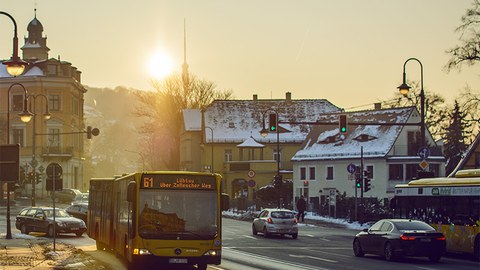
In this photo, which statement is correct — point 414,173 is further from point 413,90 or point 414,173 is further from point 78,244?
point 78,244

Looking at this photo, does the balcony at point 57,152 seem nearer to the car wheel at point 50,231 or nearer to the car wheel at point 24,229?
the car wheel at point 24,229

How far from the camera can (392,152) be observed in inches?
3115

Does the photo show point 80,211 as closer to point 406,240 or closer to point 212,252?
point 406,240

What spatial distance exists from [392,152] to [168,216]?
58373 mm

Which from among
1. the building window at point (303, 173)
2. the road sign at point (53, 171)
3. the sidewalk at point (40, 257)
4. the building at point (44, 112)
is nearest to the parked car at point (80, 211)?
the sidewalk at point (40, 257)

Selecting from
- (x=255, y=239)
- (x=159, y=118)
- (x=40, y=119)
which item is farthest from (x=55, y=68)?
(x=255, y=239)

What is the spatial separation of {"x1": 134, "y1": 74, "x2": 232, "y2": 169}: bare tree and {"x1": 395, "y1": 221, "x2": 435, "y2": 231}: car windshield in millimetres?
82565

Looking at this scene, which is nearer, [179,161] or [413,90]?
[413,90]

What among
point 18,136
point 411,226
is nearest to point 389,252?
point 411,226

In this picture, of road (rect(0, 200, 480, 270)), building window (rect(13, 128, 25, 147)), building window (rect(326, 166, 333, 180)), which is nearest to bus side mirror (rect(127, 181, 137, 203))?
road (rect(0, 200, 480, 270))

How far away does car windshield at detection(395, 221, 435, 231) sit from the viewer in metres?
29.1

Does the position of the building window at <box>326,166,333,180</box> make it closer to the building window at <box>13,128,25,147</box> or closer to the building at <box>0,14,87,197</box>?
the building at <box>0,14,87,197</box>

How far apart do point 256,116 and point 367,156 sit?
2990 cm

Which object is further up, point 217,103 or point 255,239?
point 217,103
